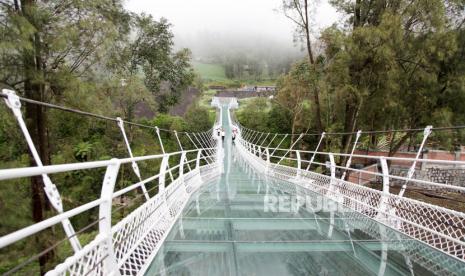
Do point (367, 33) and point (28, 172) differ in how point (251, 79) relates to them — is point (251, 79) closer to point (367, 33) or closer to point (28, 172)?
point (367, 33)

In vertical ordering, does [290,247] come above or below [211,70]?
below

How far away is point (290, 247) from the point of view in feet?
7.19

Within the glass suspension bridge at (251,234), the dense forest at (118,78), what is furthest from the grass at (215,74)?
the glass suspension bridge at (251,234)

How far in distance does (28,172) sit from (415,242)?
7.71 feet

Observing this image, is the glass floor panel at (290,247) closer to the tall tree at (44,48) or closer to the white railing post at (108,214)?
the white railing post at (108,214)

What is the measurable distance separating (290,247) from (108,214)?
122cm

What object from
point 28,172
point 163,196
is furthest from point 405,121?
point 28,172

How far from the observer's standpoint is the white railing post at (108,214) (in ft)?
4.51

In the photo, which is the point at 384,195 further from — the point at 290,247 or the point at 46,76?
the point at 46,76

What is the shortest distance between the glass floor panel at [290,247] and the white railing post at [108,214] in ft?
1.20

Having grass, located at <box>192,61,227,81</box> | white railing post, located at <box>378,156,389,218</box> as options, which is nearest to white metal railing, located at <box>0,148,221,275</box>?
white railing post, located at <box>378,156,389,218</box>

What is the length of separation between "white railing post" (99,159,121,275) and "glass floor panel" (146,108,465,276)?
367 mm

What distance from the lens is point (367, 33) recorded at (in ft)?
25.7

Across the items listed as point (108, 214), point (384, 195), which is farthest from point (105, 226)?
point (384, 195)
